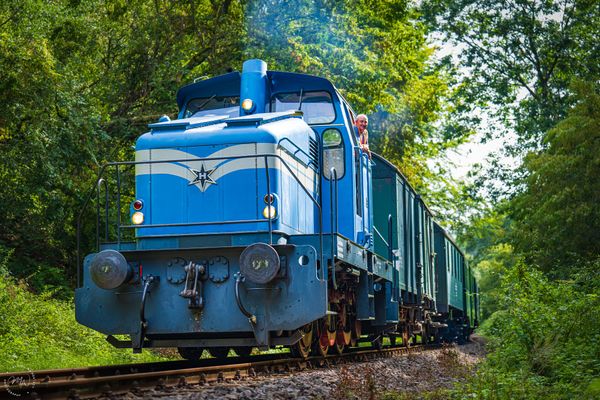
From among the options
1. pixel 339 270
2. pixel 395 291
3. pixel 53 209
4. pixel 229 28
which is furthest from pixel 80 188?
pixel 339 270

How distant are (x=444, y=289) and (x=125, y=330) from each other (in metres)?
14.1

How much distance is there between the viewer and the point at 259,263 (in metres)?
7.89

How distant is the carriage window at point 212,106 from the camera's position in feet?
33.4

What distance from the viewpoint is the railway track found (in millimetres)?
6346

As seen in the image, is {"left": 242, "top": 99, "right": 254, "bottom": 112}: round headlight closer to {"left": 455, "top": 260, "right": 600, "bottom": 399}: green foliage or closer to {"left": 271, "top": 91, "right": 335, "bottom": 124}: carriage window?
{"left": 271, "top": 91, "right": 335, "bottom": 124}: carriage window

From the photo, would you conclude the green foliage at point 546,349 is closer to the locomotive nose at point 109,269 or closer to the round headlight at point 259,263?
the round headlight at point 259,263

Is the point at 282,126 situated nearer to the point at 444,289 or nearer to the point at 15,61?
the point at 15,61

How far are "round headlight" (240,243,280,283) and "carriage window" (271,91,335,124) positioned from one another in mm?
2828

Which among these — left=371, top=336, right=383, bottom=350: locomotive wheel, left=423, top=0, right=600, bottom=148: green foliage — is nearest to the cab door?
left=371, top=336, right=383, bottom=350: locomotive wheel

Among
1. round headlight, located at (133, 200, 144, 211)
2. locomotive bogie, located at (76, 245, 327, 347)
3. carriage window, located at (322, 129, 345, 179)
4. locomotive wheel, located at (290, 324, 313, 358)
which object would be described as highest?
carriage window, located at (322, 129, 345, 179)

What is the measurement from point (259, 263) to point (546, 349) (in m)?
3.61

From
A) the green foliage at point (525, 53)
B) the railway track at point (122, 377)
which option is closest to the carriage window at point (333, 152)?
the railway track at point (122, 377)

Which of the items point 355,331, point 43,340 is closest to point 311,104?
point 355,331

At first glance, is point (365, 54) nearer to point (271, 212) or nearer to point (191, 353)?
point (191, 353)
